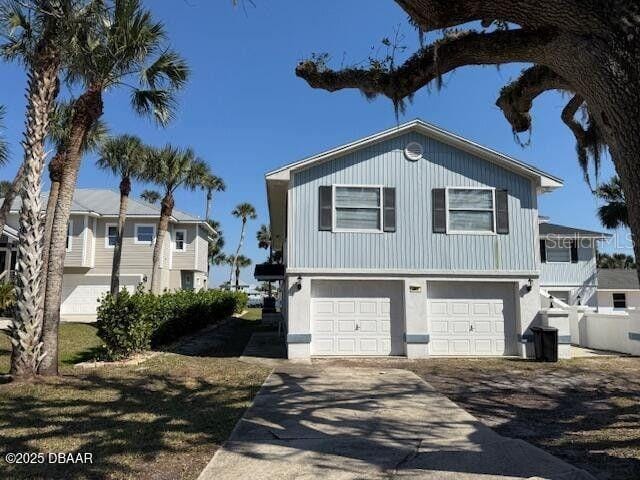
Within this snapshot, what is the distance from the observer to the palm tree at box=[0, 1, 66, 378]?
29.5 ft

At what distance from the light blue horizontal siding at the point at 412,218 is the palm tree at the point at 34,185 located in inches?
245

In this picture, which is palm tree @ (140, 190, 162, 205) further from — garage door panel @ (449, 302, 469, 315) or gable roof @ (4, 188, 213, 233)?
garage door panel @ (449, 302, 469, 315)

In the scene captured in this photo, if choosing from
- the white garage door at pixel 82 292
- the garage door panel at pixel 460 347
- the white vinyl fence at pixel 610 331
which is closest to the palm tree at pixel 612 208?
the white vinyl fence at pixel 610 331

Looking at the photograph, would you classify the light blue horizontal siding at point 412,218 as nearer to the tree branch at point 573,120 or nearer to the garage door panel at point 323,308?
the garage door panel at point 323,308

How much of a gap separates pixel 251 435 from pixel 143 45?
8.18m

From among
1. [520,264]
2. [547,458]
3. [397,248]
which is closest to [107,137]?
[397,248]

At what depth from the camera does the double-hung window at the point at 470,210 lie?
14.0 metres

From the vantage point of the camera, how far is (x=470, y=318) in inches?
548

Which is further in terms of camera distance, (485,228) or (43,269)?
(485,228)

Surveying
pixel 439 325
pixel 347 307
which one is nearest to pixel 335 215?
pixel 347 307

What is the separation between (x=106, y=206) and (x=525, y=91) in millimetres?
27993

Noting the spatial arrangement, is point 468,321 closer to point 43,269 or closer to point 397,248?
point 397,248

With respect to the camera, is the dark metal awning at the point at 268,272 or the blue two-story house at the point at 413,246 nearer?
the blue two-story house at the point at 413,246

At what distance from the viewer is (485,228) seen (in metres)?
14.0
